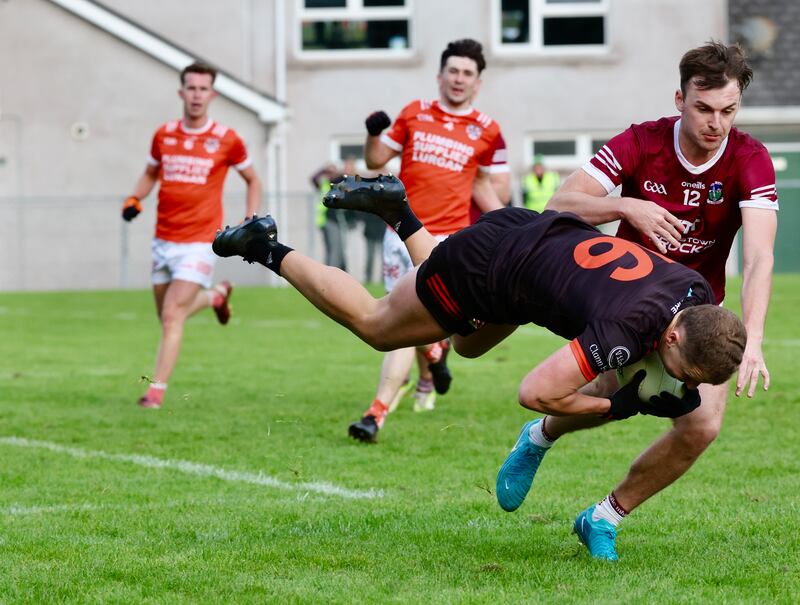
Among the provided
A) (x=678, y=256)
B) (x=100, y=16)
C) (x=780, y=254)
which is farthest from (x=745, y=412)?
(x=100, y=16)

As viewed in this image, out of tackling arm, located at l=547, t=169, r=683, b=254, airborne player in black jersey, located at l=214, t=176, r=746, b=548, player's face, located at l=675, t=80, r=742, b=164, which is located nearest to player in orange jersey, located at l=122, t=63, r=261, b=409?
airborne player in black jersey, located at l=214, t=176, r=746, b=548

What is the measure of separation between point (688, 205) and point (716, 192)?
0.13 metres

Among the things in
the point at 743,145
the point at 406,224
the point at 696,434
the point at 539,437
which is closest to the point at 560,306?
the point at 696,434

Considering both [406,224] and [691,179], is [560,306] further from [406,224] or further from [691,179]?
[406,224]

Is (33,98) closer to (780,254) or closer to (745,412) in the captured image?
(780,254)

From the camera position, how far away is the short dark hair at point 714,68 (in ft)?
18.7

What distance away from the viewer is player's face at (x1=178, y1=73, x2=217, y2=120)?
10.9m

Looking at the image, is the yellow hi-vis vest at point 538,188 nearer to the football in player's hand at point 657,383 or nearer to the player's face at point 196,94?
the player's face at point 196,94

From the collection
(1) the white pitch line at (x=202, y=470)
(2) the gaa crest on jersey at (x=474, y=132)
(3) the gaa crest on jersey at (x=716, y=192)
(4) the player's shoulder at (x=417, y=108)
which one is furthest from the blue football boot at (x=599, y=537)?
(4) the player's shoulder at (x=417, y=108)

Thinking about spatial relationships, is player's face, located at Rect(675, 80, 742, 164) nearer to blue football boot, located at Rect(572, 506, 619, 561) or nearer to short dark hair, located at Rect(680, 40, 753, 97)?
short dark hair, located at Rect(680, 40, 753, 97)

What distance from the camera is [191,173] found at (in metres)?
11.2

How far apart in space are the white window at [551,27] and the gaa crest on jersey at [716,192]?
23.6 m

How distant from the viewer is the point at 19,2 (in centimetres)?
2864

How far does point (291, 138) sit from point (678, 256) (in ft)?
77.4
